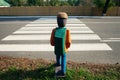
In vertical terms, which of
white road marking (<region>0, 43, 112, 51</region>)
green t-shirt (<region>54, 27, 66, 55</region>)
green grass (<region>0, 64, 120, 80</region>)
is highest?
green t-shirt (<region>54, 27, 66, 55</region>)

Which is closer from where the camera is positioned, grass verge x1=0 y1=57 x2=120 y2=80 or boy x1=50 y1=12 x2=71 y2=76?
boy x1=50 y1=12 x2=71 y2=76

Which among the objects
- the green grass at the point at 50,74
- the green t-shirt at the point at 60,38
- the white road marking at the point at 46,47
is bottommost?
the white road marking at the point at 46,47

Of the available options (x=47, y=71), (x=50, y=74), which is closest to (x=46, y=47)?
(x=47, y=71)

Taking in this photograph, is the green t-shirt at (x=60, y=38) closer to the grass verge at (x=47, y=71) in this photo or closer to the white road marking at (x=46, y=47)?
the grass verge at (x=47, y=71)

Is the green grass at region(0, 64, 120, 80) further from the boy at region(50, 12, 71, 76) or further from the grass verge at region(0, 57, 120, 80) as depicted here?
the boy at region(50, 12, 71, 76)

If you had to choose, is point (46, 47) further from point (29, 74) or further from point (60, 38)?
point (60, 38)

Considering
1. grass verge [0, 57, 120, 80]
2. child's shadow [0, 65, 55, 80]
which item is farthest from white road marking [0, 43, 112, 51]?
child's shadow [0, 65, 55, 80]

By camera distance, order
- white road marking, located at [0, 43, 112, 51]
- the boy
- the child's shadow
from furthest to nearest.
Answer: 1. white road marking, located at [0, 43, 112, 51]
2. the child's shadow
3. the boy

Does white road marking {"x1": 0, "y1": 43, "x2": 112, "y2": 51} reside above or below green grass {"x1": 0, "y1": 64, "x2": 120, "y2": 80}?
below

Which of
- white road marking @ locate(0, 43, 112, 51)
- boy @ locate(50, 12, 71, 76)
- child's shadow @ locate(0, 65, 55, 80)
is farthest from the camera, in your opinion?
white road marking @ locate(0, 43, 112, 51)

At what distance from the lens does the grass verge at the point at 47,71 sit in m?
4.60

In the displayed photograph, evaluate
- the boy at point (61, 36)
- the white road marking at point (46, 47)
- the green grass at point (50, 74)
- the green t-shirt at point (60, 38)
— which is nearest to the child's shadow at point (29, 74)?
the green grass at point (50, 74)

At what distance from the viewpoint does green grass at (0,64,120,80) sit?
4.59 meters

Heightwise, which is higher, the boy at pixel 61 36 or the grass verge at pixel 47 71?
the boy at pixel 61 36
